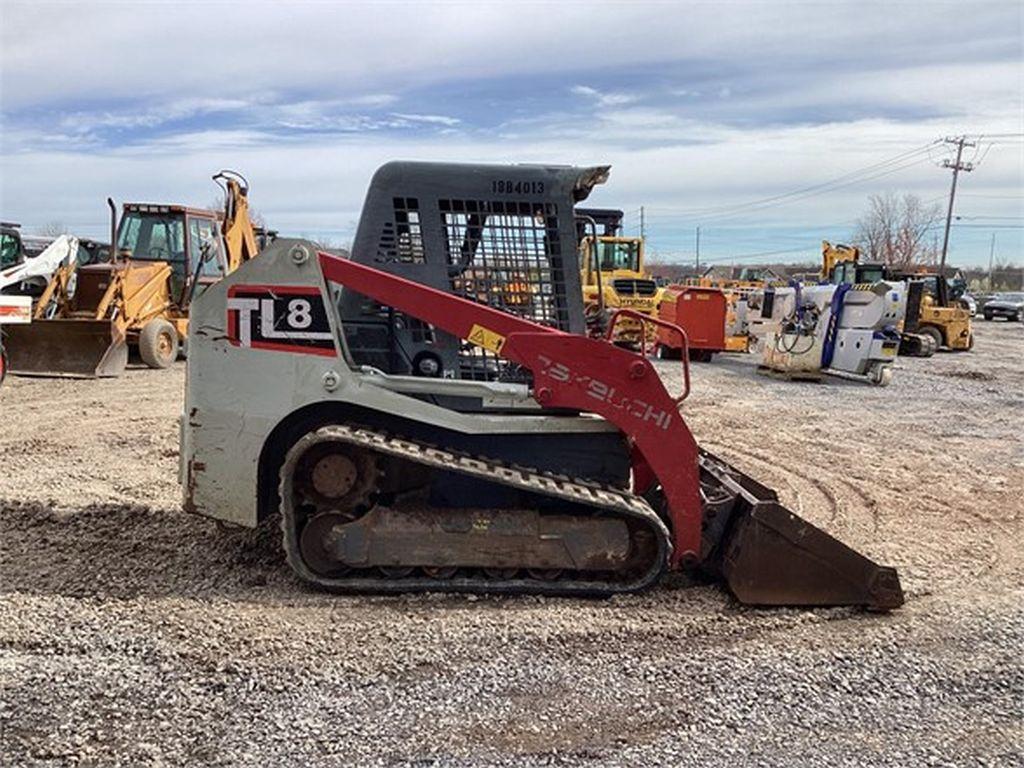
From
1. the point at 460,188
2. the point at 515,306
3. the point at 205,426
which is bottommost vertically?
the point at 205,426

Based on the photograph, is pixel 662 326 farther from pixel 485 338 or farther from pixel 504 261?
pixel 485 338

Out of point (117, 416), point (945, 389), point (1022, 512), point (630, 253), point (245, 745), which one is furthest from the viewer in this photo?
point (630, 253)

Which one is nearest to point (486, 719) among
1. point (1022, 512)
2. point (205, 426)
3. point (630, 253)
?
point (205, 426)

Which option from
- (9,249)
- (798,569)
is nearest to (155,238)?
(9,249)

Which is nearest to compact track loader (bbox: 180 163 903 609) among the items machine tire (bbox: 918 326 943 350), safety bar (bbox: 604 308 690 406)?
safety bar (bbox: 604 308 690 406)

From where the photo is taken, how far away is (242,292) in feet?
13.9

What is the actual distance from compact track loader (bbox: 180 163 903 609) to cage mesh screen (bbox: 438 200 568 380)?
0.35 metres

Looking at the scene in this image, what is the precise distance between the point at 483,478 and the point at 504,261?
128cm

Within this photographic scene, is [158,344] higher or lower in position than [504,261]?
lower

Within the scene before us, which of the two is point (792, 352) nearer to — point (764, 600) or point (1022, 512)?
point (1022, 512)

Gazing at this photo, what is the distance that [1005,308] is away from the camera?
42.2m

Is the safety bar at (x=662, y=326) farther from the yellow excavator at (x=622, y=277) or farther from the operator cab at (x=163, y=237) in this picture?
the operator cab at (x=163, y=237)

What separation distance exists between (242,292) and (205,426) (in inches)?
27.6

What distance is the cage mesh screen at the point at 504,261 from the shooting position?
4.65 metres
